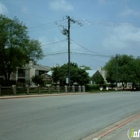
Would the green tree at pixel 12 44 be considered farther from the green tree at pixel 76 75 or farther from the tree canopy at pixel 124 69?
the tree canopy at pixel 124 69

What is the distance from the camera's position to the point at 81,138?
8.75 metres

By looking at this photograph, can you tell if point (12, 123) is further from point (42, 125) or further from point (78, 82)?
point (78, 82)

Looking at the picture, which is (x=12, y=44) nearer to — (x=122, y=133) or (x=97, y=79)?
(x=122, y=133)

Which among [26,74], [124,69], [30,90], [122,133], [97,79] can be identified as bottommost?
[122,133]

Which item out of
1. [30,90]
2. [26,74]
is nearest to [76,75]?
[30,90]

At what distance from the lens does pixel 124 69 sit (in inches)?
3046

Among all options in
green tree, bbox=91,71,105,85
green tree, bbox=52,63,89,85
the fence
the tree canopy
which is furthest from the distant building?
the fence

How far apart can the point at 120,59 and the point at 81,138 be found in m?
75.0

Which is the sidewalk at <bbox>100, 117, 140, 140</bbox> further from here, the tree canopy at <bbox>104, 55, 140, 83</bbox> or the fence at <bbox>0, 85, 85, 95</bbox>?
the tree canopy at <bbox>104, 55, 140, 83</bbox>

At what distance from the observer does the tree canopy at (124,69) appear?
76.5 m

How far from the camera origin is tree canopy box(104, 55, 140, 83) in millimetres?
76531

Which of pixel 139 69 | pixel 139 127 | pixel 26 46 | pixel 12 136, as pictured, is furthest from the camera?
pixel 139 69

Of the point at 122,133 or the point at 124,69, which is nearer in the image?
the point at 122,133

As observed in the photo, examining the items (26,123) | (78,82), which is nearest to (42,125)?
(26,123)
